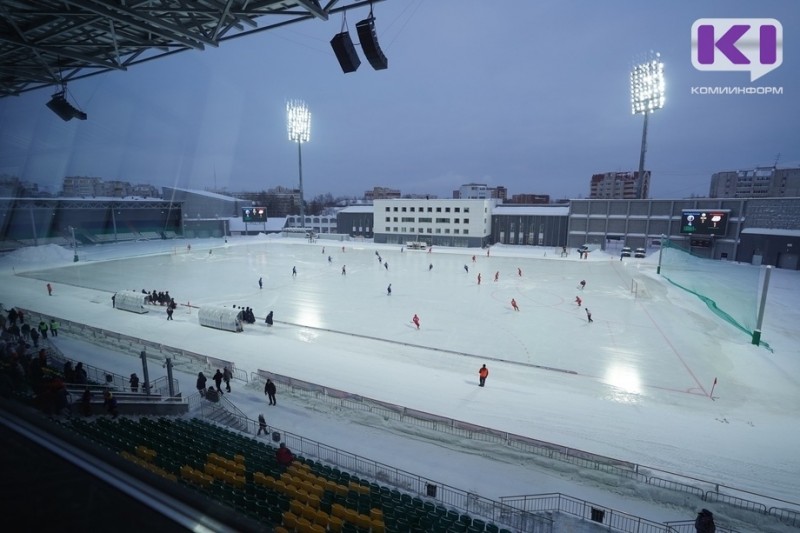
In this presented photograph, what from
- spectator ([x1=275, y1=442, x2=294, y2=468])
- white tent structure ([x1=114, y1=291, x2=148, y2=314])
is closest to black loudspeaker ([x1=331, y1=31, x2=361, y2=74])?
spectator ([x1=275, y1=442, x2=294, y2=468])

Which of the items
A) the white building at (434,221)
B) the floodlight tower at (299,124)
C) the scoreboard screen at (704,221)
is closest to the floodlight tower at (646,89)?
the scoreboard screen at (704,221)

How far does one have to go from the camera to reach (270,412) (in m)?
10.8

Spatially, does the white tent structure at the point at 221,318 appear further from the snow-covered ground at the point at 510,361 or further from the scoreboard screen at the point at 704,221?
the scoreboard screen at the point at 704,221

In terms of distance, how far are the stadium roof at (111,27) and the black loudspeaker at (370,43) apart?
379 millimetres

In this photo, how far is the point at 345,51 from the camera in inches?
324

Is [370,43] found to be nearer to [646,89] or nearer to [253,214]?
[646,89]

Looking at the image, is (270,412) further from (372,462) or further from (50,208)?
(50,208)

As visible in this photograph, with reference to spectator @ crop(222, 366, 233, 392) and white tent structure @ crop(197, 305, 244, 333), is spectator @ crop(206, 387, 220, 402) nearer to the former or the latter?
spectator @ crop(222, 366, 233, 392)

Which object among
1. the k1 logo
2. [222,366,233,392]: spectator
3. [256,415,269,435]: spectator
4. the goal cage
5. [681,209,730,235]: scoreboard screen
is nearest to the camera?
[256,415,269,435]: spectator

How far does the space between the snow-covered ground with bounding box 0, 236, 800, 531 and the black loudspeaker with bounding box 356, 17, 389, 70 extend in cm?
882

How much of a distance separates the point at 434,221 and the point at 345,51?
4824 centimetres

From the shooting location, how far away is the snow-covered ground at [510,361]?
9.03m

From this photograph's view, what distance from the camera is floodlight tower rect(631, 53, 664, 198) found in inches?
1729

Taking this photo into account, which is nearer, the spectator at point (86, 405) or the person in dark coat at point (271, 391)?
the spectator at point (86, 405)
